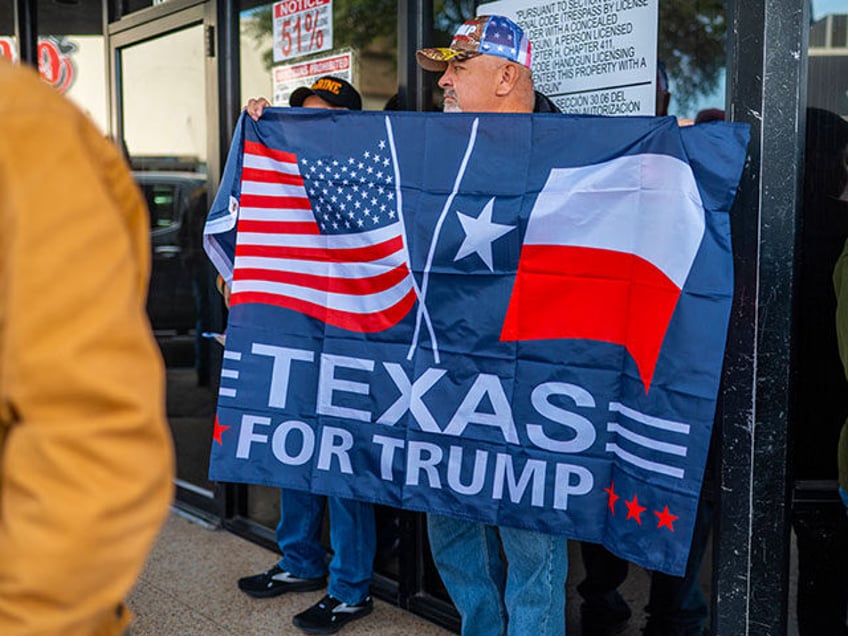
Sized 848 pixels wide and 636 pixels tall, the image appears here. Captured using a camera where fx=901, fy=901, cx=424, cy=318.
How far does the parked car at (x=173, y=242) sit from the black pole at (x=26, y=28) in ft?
5.51

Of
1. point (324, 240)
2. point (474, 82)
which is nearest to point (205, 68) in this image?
point (324, 240)

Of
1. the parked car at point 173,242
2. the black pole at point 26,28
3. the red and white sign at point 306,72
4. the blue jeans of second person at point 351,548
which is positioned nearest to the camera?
the blue jeans of second person at point 351,548

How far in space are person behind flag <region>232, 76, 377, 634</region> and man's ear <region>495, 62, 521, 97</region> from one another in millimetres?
798

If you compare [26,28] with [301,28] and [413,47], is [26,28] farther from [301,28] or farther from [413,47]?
[413,47]

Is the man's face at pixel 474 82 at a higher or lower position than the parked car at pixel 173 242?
higher

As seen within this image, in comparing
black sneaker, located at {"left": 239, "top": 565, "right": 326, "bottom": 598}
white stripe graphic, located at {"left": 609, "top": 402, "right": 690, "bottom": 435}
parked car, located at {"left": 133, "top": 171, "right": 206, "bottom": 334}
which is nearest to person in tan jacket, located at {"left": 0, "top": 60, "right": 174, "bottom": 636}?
white stripe graphic, located at {"left": 609, "top": 402, "right": 690, "bottom": 435}

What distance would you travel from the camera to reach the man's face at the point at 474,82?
2791 millimetres

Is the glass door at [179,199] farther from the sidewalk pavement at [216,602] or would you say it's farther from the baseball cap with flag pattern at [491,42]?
the baseball cap with flag pattern at [491,42]

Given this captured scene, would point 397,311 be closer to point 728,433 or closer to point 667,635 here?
point 728,433

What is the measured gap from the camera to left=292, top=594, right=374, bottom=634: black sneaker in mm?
3299

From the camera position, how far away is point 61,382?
0.91 m

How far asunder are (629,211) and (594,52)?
0.71 meters

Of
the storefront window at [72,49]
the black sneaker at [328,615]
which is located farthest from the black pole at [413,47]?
the storefront window at [72,49]

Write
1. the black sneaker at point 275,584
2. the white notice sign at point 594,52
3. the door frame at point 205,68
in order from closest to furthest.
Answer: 1. the white notice sign at point 594,52
2. the black sneaker at point 275,584
3. the door frame at point 205,68
